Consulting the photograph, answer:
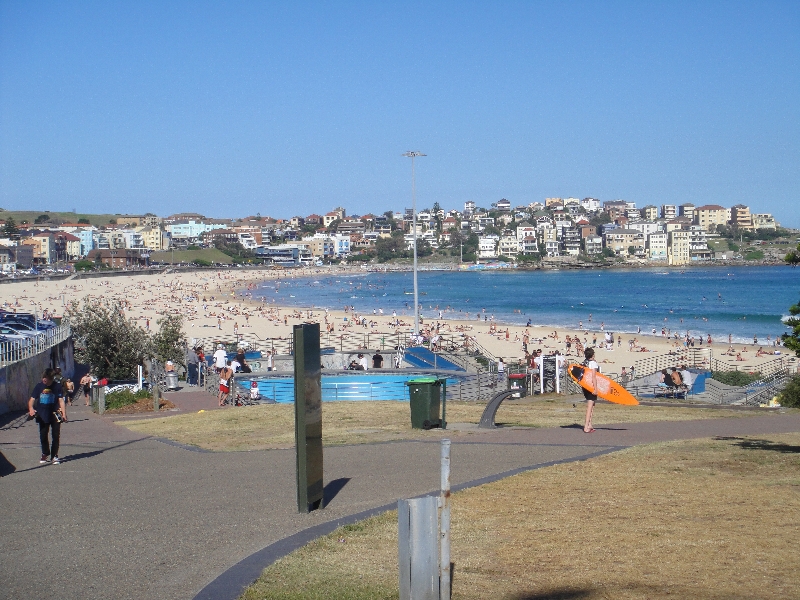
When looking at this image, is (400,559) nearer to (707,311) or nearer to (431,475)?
(431,475)

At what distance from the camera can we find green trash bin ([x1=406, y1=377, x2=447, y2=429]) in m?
11.8

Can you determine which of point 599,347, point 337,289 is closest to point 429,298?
point 337,289

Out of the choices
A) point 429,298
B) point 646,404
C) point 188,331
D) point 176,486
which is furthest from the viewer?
point 429,298

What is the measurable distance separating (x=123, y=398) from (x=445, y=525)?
544 inches

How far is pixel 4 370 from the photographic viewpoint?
16.4 meters

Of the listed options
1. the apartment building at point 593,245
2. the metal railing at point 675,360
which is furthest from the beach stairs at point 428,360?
the apartment building at point 593,245

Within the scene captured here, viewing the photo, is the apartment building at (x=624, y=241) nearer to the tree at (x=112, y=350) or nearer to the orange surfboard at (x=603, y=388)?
the tree at (x=112, y=350)

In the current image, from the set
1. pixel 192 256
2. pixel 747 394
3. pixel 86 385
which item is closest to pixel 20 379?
pixel 86 385

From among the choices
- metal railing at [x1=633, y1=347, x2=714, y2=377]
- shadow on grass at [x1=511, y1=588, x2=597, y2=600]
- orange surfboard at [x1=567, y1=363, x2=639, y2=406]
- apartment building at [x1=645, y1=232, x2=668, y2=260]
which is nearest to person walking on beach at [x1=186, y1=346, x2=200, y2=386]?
orange surfboard at [x1=567, y1=363, x2=639, y2=406]

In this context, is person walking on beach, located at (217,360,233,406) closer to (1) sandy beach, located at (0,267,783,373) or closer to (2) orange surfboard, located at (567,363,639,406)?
(2) orange surfboard, located at (567,363,639,406)

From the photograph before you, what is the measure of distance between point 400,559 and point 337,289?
103 meters

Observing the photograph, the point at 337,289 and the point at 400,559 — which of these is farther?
the point at 337,289

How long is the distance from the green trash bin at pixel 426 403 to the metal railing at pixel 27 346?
9259mm

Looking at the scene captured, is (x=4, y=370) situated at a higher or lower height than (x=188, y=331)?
higher
